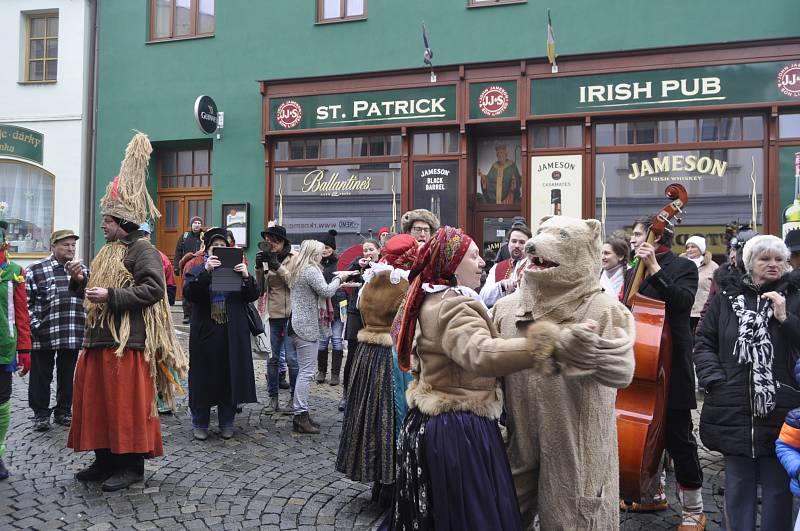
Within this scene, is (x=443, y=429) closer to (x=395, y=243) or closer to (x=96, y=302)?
(x=395, y=243)

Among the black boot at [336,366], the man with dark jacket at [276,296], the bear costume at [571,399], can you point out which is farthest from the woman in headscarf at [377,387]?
the black boot at [336,366]

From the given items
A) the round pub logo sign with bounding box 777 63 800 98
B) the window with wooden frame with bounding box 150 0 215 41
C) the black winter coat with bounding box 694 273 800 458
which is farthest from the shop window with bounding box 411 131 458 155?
the black winter coat with bounding box 694 273 800 458

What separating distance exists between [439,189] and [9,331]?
806 centimetres

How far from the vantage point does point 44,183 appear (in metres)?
14.4

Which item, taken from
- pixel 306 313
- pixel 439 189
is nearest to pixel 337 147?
pixel 439 189

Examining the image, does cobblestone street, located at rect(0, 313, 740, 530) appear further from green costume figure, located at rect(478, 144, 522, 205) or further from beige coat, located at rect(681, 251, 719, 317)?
green costume figure, located at rect(478, 144, 522, 205)

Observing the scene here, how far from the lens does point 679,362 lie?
13.2ft

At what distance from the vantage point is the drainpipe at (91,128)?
1390cm

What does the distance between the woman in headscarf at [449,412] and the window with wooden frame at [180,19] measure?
1214cm

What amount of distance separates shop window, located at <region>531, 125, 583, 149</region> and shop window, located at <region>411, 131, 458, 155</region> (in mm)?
1445

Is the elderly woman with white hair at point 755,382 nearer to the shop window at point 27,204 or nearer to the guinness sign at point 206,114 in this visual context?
the guinness sign at point 206,114

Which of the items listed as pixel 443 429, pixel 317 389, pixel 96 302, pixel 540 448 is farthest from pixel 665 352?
pixel 317 389

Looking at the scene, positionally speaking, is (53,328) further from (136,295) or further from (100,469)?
(136,295)

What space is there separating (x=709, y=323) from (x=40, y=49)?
51.3ft
